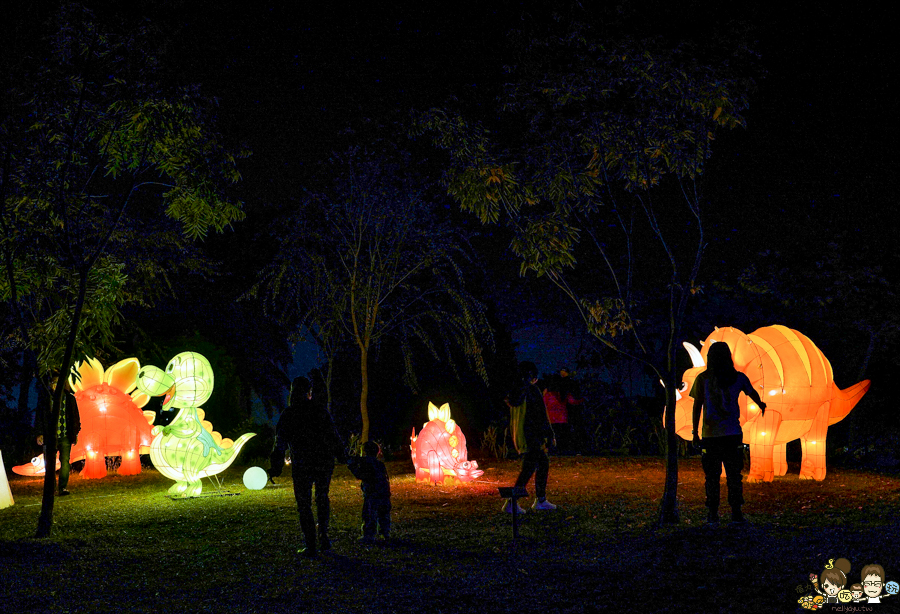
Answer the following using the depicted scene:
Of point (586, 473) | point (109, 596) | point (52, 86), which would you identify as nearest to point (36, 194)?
point (52, 86)

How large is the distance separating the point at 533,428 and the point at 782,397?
3956 millimetres

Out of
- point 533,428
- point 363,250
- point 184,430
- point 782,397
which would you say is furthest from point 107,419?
point 782,397

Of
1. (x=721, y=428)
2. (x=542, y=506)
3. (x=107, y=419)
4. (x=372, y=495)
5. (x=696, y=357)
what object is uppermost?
(x=696, y=357)

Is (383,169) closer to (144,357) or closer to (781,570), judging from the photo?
(144,357)

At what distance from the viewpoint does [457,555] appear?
6598 millimetres

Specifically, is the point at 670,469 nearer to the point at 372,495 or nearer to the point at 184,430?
the point at 372,495

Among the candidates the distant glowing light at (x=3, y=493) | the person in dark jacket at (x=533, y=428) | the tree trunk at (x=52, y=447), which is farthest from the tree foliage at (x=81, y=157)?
the person in dark jacket at (x=533, y=428)

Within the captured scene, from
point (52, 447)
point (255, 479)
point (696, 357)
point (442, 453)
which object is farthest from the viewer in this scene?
point (442, 453)

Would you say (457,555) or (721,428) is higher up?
(721,428)

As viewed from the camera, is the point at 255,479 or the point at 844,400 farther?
the point at 255,479

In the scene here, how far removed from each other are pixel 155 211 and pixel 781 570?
52.5 ft

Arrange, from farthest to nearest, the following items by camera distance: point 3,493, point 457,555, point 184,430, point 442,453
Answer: point 442,453 → point 184,430 → point 3,493 → point 457,555

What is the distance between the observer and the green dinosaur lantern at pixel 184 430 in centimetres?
1106

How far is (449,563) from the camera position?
6297mm
